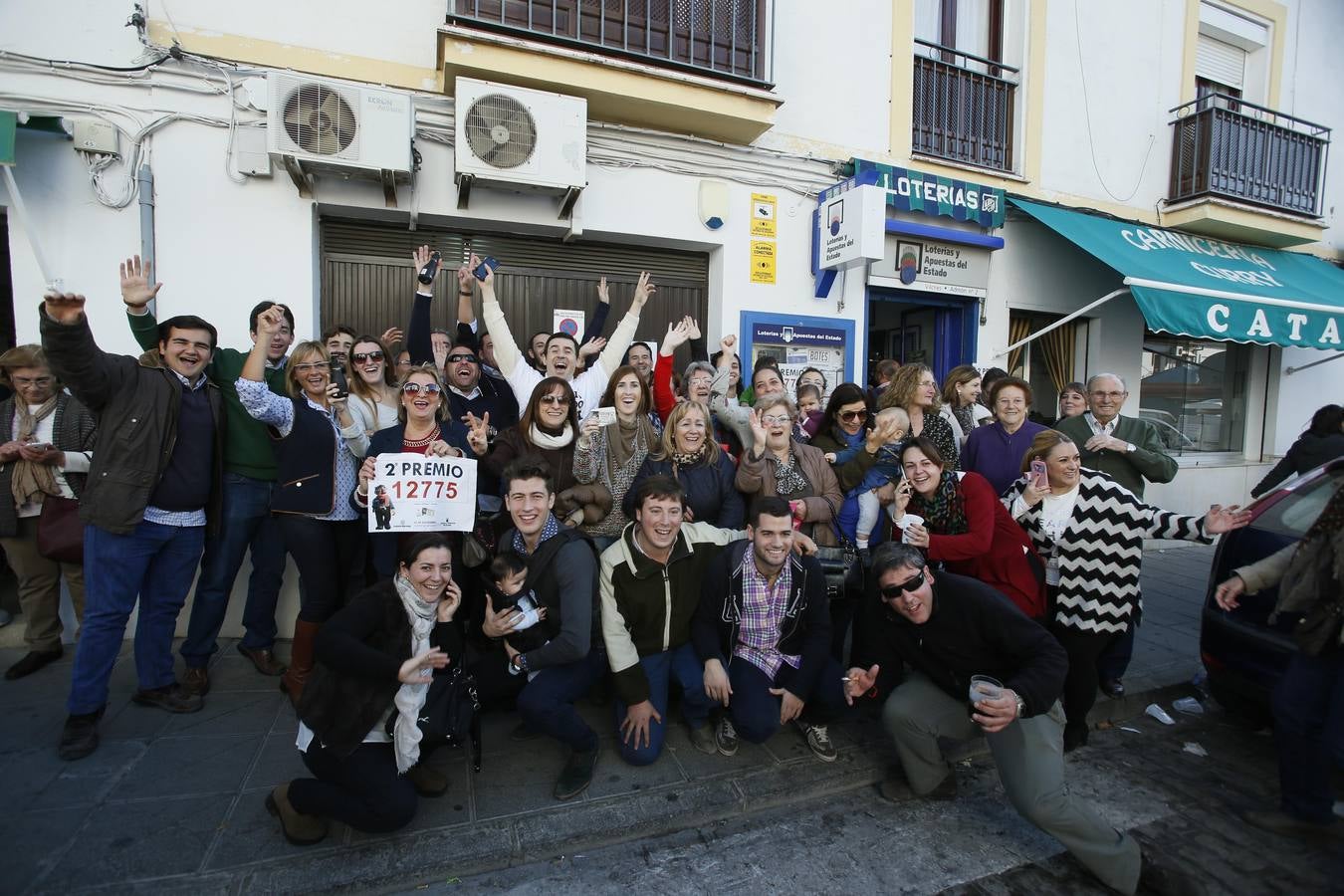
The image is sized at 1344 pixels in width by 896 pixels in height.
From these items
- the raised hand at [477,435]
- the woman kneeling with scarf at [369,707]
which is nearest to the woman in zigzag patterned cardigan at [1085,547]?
the raised hand at [477,435]

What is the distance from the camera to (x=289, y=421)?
3.51 metres

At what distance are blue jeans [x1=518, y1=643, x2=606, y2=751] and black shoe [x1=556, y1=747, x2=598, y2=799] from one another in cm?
4

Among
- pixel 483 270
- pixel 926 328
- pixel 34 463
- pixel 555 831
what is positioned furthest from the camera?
pixel 926 328

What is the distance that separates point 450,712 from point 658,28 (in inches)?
218

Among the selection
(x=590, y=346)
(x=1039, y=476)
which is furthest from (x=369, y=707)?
(x=1039, y=476)

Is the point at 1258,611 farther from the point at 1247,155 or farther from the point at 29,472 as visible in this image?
the point at 1247,155

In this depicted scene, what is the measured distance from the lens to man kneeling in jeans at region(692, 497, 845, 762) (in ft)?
10.6

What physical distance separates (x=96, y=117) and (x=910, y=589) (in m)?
5.81

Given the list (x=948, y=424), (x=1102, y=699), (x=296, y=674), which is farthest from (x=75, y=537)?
(x=1102, y=699)

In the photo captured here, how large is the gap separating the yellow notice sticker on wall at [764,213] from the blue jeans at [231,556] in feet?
15.1

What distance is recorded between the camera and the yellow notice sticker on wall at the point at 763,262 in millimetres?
6203

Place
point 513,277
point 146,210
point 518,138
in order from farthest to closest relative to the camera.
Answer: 1. point 513,277
2. point 518,138
3. point 146,210

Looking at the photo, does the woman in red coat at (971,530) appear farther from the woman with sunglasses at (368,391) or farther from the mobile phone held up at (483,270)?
the woman with sunglasses at (368,391)

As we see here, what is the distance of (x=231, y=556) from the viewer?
12.5ft
